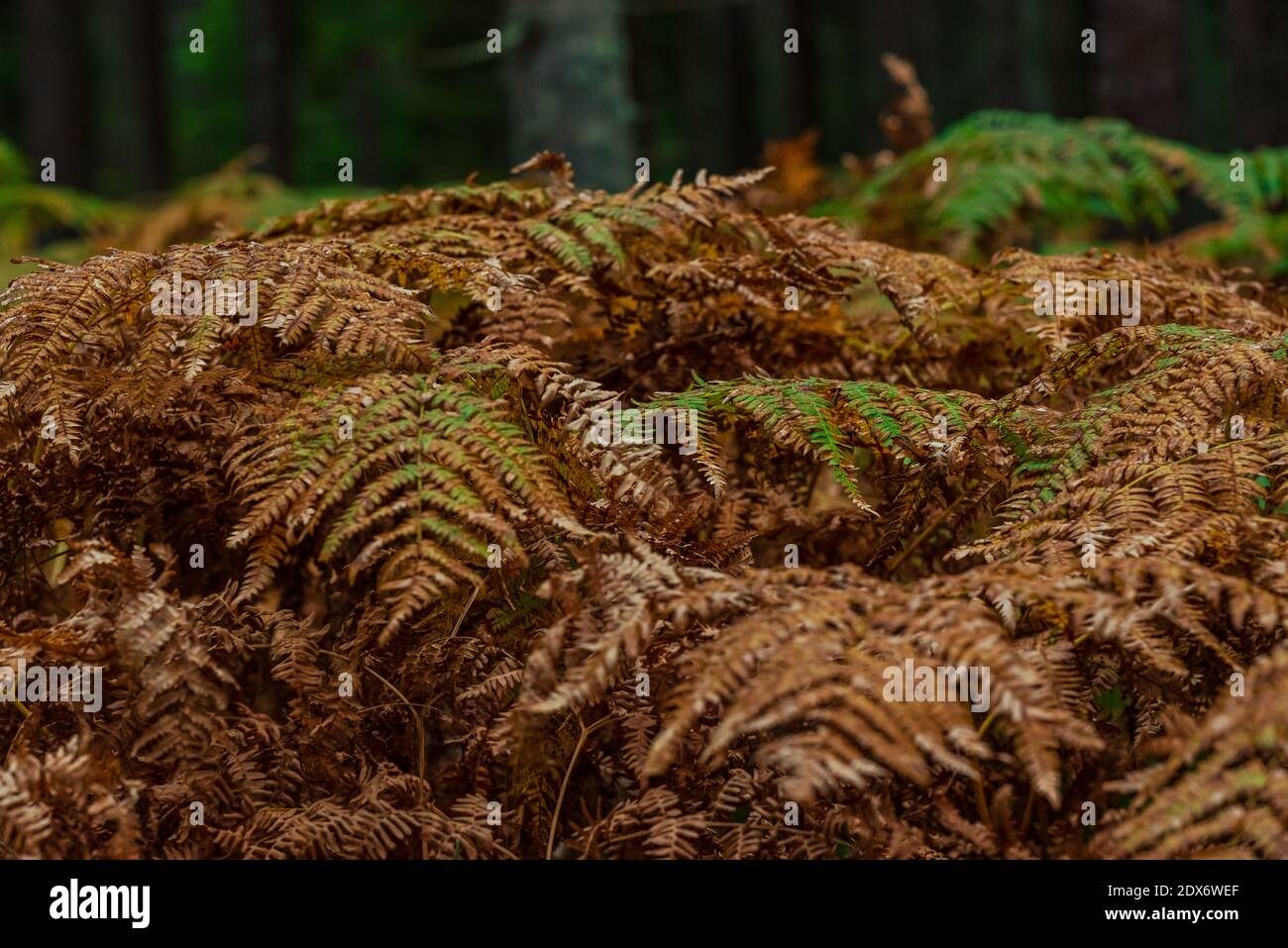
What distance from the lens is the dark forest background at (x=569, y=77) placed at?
18.0 ft

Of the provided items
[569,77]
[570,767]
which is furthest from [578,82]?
[570,767]

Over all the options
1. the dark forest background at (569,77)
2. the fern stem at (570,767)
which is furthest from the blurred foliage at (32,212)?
the fern stem at (570,767)

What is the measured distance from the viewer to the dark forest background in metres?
5.50

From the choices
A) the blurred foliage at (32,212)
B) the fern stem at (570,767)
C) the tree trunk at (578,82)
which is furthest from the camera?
the blurred foliage at (32,212)

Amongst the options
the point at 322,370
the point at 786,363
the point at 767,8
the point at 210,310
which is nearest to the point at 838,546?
the point at 786,363

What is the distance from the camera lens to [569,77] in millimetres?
5297

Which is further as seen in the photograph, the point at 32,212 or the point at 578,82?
the point at 32,212

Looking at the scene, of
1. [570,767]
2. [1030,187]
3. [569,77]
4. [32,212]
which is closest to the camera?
[570,767]

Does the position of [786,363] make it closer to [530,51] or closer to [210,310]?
[210,310]

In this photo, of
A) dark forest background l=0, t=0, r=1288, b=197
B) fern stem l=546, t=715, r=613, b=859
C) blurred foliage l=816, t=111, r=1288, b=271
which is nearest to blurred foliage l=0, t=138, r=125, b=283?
dark forest background l=0, t=0, r=1288, b=197

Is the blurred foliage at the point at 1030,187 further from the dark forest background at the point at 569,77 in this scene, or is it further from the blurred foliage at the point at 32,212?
the blurred foliage at the point at 32,212

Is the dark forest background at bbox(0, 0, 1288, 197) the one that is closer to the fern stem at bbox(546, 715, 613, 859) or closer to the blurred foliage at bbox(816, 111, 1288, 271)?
the blurred foliage at bbox(816, 111, 1288, 271)

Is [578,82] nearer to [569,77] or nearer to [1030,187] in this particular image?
[569,77]

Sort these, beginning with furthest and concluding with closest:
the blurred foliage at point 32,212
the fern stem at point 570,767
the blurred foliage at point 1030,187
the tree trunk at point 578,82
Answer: the blurred foliage at point 32,212 < the tree trunk at point 578,82 < the blurred foliage at point 1030,187 < the fern stem at point 570,767
